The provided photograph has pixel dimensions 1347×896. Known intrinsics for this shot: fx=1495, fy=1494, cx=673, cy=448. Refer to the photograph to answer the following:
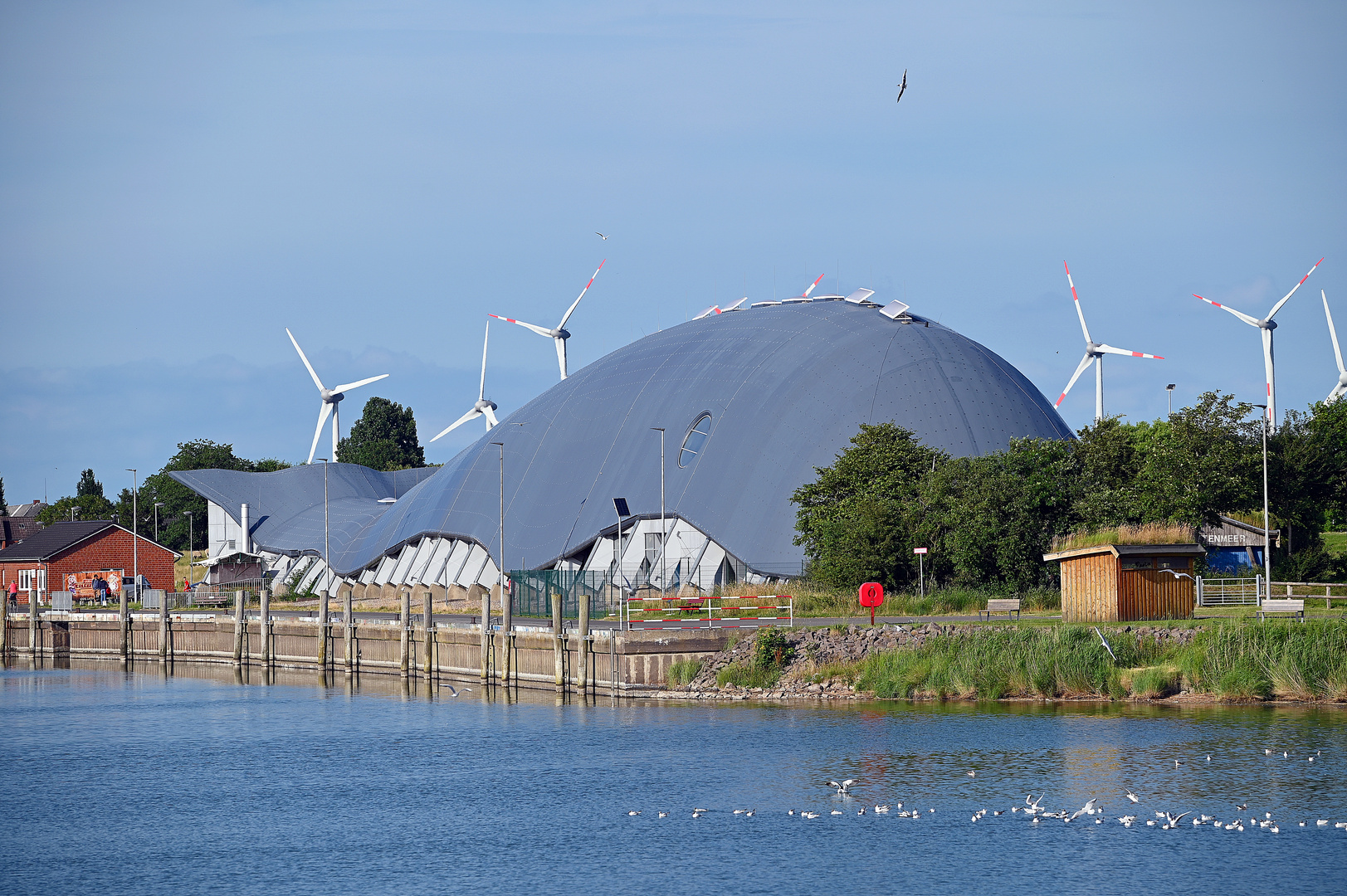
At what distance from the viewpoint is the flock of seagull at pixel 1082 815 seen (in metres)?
29.8

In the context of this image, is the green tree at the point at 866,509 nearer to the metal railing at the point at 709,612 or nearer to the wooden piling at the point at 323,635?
the metal railing at the point at 709,612

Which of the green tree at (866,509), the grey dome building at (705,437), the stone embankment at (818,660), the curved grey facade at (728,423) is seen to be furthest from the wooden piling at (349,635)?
the stone embankment at (818,660)

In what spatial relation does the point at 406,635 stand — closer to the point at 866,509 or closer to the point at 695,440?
the point at 866,509

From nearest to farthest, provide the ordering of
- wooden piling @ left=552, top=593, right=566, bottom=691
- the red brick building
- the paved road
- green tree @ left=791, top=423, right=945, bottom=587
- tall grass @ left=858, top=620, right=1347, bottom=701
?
1. tall grass @ left=858, top=620, right=1347, bottom=701
2. the paved road
3. wooden piling @ left=552, top=593, right=566, bottom=691
4. green tree @ left=791, top=423, right=945, bottom=587
5. the red brick building

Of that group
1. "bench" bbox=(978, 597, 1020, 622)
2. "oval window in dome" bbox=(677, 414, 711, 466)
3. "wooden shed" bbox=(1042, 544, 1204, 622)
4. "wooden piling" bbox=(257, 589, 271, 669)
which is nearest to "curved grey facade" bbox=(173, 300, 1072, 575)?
"oval window in dome" bbox=(677, 414, 711, 466)

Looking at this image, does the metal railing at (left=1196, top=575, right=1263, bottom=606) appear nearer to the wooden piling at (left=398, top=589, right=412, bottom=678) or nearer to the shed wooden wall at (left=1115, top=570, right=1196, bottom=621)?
the shed wooden wall at (left=1115, top=570, right=1196, bottom=621)

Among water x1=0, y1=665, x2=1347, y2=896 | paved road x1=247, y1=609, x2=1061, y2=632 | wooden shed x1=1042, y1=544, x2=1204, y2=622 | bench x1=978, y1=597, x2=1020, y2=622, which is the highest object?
wooden shed x1=1042, y1=544, x2=1204, y2=622

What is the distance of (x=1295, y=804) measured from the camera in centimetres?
3131

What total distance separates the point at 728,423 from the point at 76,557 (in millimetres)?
61104

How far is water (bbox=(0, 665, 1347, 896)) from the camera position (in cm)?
2864

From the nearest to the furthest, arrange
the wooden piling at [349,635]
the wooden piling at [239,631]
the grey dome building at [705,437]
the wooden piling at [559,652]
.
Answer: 1. the wooden piling at [559,652]
2. the wooden piling at [349,635]
3. the wooden piling at [239,631]
4. the grey dome building at [705,437]

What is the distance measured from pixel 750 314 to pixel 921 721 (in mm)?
59962

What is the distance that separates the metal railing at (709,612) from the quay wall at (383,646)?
2376 mm

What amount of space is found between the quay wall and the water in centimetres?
221
